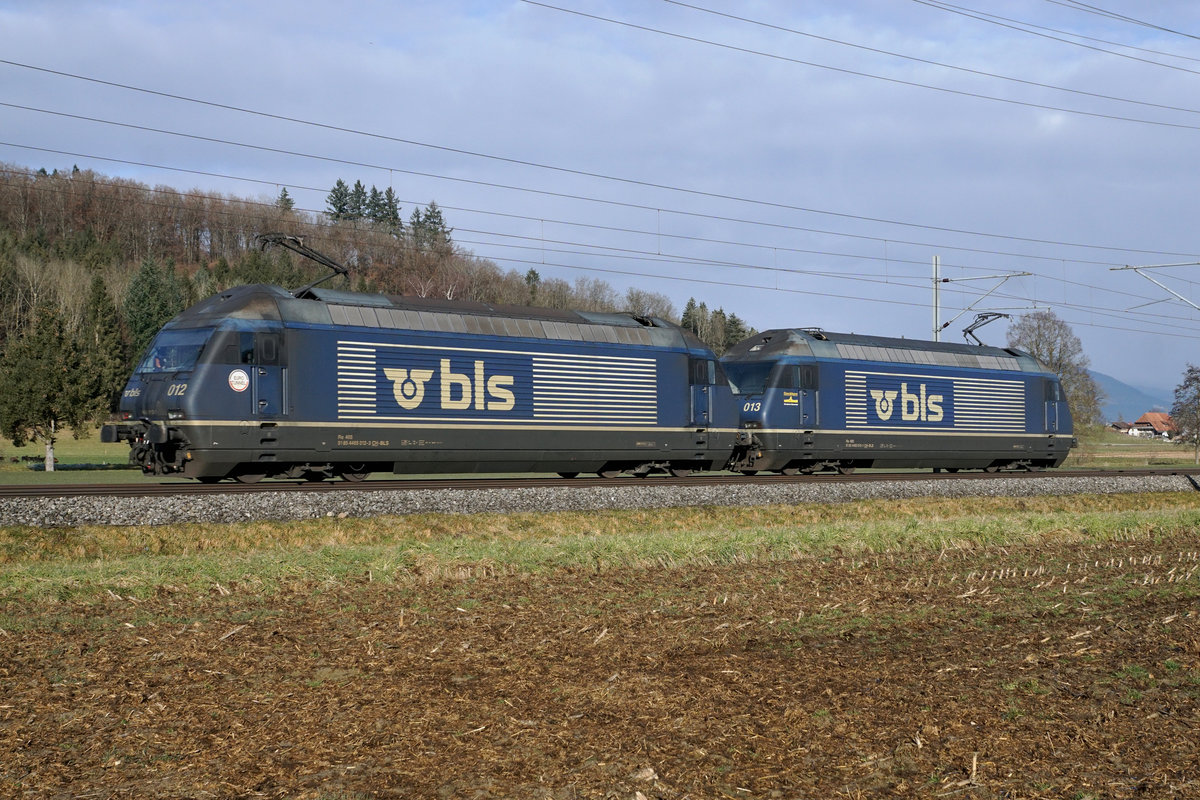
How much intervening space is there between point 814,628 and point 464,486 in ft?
52.3

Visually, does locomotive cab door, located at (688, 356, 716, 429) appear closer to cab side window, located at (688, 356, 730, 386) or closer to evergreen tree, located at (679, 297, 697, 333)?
cab side window, located at (688, 356, 730, 386)

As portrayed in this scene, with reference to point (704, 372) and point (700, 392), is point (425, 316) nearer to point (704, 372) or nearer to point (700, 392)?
point (700, 392)

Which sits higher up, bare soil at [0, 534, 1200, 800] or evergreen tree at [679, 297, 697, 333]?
evergreen tree at [679, 297, 697, 333]

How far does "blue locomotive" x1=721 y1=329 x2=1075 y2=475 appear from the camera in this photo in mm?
35250

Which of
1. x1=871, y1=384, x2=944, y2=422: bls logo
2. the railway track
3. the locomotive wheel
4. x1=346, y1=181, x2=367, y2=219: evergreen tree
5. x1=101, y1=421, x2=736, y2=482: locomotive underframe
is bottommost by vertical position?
the railway track

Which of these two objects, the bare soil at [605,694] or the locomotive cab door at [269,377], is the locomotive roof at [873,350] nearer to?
the locomotive cab door at [269,377]

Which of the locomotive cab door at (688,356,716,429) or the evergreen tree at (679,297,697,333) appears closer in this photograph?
the locomotive cab door at (688,356,716,429)

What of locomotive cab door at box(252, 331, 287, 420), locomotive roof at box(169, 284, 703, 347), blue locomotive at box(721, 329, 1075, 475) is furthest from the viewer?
blue locomotive at box(721, 329, 1075, 475)

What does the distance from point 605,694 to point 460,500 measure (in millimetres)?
16153

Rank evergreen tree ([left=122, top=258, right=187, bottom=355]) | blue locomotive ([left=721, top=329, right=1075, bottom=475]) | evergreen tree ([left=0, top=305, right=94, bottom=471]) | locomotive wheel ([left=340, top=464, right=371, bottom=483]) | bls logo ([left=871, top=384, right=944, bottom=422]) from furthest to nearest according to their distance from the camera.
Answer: evergreen tree ([left=122, top=258, right=187, bottom=355])
evergreen tree ([left=0, top=305, right=94, bottom=471])
bls logo ([left=871, top=384, right=944, bottom=422])
blue locomotive ([left=721, top=329, right=1075, bottom=475])
locomotive wheel ([left=340, top=464, right=371, bottom=483])

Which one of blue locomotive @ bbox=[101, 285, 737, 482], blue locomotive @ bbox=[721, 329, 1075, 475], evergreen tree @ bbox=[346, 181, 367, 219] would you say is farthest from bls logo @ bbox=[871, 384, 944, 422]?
evergreen tree @ bbox=[346, 181, 367, 219]

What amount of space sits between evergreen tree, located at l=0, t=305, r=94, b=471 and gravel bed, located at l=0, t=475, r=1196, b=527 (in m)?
33.5

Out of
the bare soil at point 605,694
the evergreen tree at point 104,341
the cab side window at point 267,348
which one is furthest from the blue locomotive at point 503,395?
the evergreen tree at point 104,341

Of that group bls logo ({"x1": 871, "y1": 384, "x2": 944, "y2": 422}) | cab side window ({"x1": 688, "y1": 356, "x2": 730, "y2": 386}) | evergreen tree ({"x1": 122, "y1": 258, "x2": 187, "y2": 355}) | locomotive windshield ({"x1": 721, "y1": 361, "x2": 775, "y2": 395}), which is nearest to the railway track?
cab side window ({"x1": 688, "y1": 356, "x2": 730, "y2": 386})
